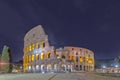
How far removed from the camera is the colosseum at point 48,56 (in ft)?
244

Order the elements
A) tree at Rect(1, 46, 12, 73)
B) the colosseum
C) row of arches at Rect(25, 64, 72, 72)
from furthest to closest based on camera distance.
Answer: the colosseum, row of arches at Rect(25, 64, 72, 72), tree at Rect(1, 46, 12, 73)

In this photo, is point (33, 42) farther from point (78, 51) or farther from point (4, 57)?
point (4, 57)

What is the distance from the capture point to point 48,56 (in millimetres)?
77375

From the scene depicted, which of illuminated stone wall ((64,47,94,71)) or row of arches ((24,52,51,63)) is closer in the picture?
row of arches ((24,52,51,63))

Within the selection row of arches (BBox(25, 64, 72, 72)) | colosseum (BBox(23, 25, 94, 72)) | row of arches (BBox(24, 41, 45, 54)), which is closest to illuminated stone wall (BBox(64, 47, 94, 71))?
colosseum (BBox(23, 25, 94, 72))

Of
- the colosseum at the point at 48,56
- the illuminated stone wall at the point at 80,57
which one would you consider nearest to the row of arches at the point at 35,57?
the colosseum at the point at 48,56

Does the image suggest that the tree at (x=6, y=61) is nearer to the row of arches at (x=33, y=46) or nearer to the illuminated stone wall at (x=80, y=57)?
the row of arches at (x=33, y=46)

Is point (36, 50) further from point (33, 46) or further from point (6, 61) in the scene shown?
point (6, 61)

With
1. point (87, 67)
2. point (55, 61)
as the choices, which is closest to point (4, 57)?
point (55, 61)

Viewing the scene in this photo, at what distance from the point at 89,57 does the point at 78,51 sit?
9754 millimetres

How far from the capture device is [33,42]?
3374 inches

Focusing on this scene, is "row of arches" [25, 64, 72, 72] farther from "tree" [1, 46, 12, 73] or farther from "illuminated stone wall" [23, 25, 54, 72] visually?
"tree" [1, 46, 12, 73]

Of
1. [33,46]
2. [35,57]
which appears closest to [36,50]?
[35,57]

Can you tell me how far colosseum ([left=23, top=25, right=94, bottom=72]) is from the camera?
74250 millimetres
